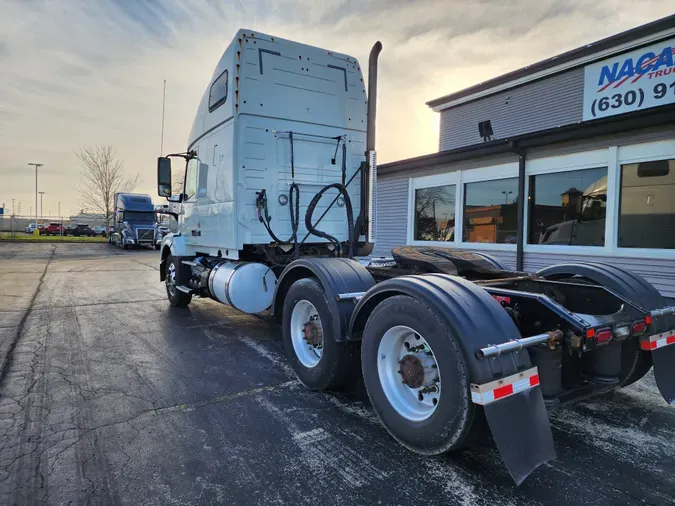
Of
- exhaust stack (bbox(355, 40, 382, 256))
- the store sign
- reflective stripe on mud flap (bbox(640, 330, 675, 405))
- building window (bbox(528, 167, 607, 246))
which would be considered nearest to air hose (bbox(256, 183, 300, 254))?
exhaust stack (bbox(355, 40, 382, 256))

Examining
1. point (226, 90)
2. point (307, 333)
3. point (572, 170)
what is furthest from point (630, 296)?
point (572, 170)

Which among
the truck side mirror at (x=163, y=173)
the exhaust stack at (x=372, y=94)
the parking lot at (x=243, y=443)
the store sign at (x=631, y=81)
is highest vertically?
A: the store sign at (x=631, y=81)

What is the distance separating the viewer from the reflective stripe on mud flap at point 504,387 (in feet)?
7.57

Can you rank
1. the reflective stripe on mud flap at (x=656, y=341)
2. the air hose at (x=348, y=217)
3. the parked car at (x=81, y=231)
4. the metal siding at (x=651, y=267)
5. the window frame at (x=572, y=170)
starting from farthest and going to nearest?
1. the parked car at (x=81, y=231)
2. the window frame at (x=572, y=170)
3. the metal siding at (x=651, y=267)
4. the air hose at (x=348, y=217)
5. the reflective stripe on mud flap at (x=656, y=341)

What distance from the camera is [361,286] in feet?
12.8

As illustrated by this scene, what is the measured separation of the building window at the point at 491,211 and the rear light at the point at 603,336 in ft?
23.5

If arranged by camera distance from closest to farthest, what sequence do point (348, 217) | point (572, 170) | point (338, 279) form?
point (338, 279)
point (348, 217)
point (572, 170)

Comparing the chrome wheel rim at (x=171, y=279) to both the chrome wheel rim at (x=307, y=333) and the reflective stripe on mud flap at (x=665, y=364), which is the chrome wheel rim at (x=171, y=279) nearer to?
the chrome wheel rim at (x=307, y=333)

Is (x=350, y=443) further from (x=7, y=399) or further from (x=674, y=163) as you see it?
(x=674, y=163)

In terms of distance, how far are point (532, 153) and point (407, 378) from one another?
7726 mm

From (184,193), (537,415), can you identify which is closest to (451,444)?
(537,415)

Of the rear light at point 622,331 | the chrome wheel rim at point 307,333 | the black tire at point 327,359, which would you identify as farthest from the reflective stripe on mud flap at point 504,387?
the chrome wheel rim at point 307,333

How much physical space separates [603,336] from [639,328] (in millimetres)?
530

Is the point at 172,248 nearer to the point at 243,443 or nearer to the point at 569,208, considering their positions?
the point at 243,443
